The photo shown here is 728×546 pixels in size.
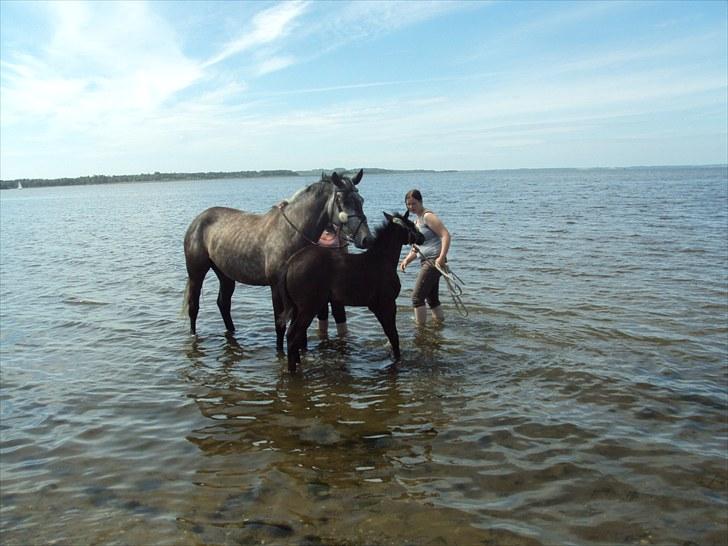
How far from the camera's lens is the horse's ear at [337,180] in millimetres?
7184

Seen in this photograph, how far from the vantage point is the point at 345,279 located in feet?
22.5

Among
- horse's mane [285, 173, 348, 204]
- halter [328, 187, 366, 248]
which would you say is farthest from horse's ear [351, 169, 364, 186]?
horse's mane [285, 173, 348, 204]

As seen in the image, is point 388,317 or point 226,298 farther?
point 226,298

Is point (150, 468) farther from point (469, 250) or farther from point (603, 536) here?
point (469, 250)

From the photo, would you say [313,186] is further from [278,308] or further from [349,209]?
[278,308]

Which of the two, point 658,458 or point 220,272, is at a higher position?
point 220,272

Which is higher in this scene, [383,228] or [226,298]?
[383,228]

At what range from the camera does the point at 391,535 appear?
3807 millimetres

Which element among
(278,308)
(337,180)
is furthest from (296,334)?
(337,180)

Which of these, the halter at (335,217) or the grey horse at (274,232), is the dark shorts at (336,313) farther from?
the halter at (335,217)

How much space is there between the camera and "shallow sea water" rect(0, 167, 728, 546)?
4.00 meters

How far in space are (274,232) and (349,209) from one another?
4.09 feet

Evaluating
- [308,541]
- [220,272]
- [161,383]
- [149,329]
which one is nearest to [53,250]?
[149,329]

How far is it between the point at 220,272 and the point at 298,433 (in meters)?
4.08
